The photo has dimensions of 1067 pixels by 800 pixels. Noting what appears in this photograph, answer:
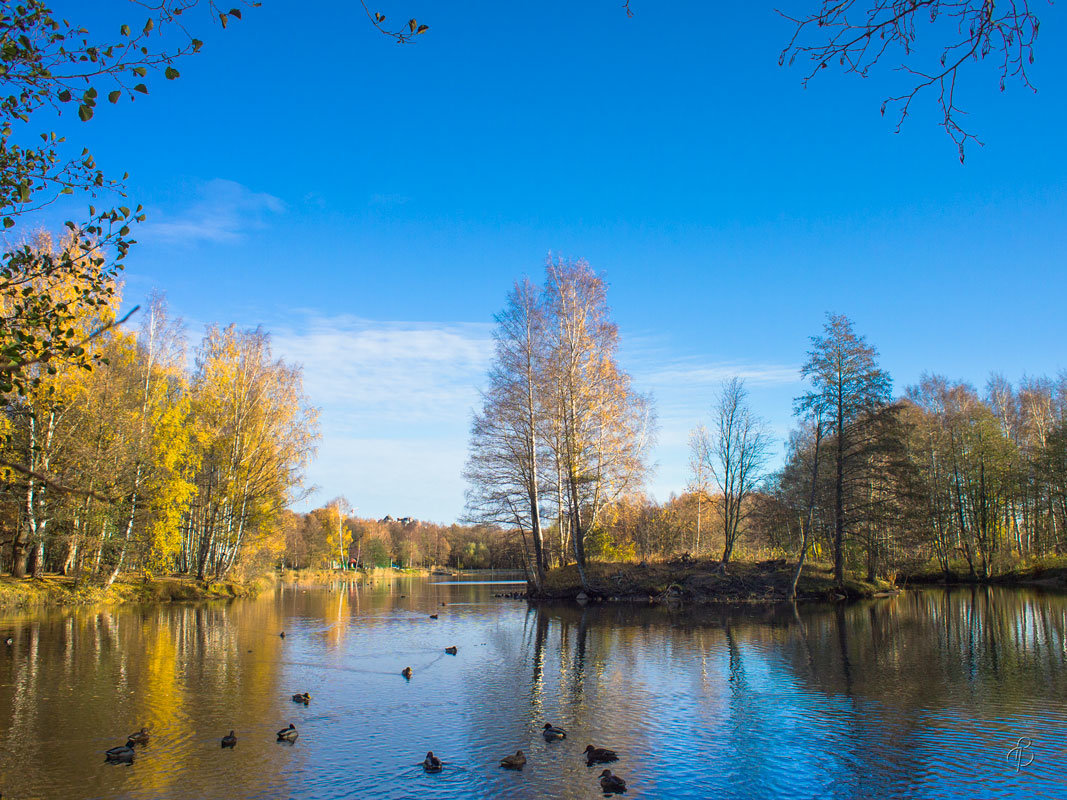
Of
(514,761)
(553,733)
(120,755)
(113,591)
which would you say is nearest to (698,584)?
(553,733)

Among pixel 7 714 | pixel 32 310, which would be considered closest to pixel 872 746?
pixel 32 310

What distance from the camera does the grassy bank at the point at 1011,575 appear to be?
43219 millimetres

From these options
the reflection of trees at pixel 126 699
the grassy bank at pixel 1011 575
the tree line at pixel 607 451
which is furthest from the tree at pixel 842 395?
the reflection of trees at pixel 126 699

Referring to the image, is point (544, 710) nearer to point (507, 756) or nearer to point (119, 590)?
point (507, 756)

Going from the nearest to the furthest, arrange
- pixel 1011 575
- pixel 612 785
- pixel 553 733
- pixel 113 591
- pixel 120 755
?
pixel 612 785, pixel 120 755, pixel 553 733, pixel 113 591, pixel 1011 575

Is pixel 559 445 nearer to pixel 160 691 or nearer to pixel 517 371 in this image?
pixel 517 371

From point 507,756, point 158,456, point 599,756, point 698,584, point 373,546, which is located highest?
point 158,456

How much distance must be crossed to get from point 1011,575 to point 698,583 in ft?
96.2

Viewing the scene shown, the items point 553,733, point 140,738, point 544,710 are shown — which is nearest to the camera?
point 140,738

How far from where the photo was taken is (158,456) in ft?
105

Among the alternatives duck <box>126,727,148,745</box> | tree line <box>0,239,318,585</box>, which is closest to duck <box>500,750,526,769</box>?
duck <box>126,727,148,745</box>

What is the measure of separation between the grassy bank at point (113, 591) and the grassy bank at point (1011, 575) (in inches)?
1792

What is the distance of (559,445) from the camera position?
3356 centimetres

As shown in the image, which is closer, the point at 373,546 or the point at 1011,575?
the point at 1011,575
